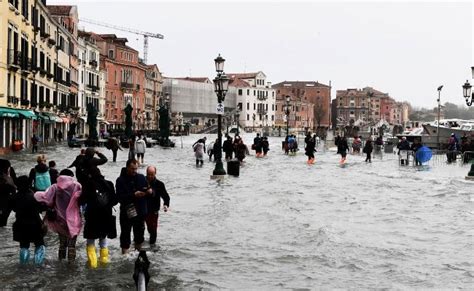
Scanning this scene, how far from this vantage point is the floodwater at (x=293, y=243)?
8.37 meters

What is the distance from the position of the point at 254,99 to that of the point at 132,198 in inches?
5225

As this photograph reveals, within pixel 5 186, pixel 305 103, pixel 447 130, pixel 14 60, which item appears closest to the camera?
pixel 5 186

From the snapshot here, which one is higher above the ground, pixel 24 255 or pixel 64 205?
pixel 64 205

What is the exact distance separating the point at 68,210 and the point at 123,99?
87926mm

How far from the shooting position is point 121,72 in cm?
Result: 9394

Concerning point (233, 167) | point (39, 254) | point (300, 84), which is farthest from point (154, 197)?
point (300, 84)

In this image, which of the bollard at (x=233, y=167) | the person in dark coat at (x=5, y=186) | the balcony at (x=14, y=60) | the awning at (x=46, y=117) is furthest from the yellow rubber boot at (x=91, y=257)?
the awning at (x=46, y=117)

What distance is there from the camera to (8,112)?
109ft

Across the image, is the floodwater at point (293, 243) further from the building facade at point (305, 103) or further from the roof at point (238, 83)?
the building facade at point (305, 103)

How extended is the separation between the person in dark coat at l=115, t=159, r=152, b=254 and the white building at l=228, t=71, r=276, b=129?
12804cm

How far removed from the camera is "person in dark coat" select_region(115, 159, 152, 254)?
8859mm

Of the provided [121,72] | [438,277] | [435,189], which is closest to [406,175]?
[435,189]

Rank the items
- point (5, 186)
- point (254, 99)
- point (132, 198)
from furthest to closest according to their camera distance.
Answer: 1. point (254, 99)
2. point (5, 186)
3. point (132, 198)

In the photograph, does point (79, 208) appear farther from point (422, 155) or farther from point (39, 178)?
point (422, 155)
